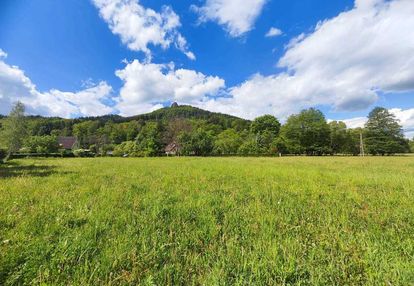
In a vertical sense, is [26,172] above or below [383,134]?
below

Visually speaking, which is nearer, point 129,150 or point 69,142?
point 129,150

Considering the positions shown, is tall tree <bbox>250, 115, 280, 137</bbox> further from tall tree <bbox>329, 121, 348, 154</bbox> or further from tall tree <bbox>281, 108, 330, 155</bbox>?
tall tree <bbox>329, 121, 348, 154</bbox>

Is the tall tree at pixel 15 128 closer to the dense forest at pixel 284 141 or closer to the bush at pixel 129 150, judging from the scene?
the dense forest at pixel 284 141

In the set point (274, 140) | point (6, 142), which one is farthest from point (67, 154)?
point (274, 140)

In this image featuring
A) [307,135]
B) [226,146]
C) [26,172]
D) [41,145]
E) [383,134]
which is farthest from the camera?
[307,135]

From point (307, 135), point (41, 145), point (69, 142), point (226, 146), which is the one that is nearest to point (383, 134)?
point (307, 135)

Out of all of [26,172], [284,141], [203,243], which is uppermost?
[284,141]

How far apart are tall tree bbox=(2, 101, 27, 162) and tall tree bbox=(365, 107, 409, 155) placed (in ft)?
311

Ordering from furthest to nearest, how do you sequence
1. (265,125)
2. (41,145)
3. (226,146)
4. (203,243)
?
(265,125) → (226,146) → (41,145) → (203,243)

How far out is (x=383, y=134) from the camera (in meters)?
69.7

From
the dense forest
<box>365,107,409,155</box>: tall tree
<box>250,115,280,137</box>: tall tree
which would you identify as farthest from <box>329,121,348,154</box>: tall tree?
<box>250,115,280,137</box>: tall tree

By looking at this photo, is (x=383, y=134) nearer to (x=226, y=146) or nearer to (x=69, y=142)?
(x=226, y=146)

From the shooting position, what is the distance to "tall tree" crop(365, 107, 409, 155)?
6812 centimetres

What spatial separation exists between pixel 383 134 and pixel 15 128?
Result: 99.5 meters
